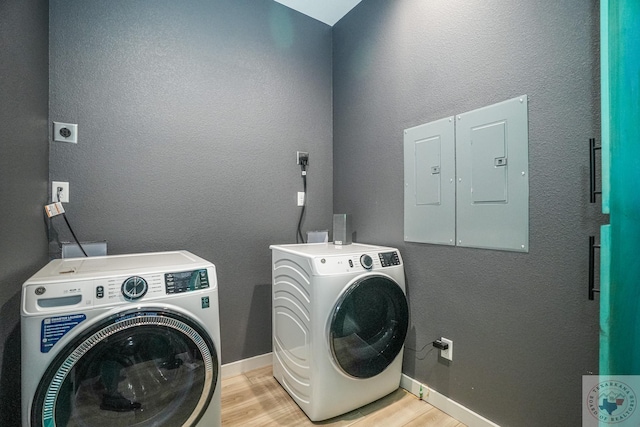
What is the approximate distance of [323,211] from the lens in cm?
236

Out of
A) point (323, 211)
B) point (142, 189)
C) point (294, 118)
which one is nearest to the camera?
point (142, 189)

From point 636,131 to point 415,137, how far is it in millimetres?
959

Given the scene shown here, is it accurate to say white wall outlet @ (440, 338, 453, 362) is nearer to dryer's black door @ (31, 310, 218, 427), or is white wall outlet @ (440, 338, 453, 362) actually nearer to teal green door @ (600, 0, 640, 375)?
teal green door @ (600, 0, 640, 375)

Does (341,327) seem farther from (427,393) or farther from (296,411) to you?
(427,393)

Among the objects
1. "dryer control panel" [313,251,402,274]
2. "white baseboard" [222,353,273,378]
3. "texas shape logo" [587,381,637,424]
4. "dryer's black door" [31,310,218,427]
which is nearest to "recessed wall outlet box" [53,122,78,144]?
"dryer's black door" [31,310,218,427]

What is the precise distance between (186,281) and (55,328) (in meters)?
0.40

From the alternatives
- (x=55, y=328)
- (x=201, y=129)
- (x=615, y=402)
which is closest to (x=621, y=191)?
(x=615, y=402)

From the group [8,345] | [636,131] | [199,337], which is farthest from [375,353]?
[8,345]

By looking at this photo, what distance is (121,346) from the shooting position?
1003 millimetres

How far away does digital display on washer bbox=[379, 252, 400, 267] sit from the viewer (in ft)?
5.27

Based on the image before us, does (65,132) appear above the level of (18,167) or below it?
above

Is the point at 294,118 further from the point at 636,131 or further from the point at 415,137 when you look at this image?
the point at 636,131

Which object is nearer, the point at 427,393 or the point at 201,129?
the point at 427,393

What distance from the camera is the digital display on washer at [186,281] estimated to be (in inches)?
43.5
